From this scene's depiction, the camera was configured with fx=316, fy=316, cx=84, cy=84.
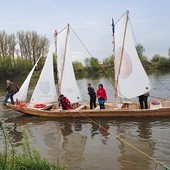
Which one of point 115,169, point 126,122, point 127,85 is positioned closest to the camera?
point 115,169

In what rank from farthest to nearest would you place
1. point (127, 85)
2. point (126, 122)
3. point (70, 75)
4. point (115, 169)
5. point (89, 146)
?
point (70, 75) < point (127, 85) < point (126, 122) < point (89, 146) < point (115, 169)

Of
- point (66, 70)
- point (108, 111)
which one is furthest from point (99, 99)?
point (66, 70)

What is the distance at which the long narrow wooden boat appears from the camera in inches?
730

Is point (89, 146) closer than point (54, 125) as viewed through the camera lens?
Yes

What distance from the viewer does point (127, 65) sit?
20125 mm

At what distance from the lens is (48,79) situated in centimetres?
2169

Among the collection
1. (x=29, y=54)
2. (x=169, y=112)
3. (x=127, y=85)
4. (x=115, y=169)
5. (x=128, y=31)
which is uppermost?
(x=29, y=54)

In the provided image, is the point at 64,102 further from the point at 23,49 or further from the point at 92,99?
the point at 23,49

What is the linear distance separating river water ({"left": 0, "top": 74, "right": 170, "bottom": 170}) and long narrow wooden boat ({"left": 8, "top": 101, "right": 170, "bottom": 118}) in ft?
1.27

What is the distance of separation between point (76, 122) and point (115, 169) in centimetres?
840

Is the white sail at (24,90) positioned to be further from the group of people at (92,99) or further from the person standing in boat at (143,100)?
the person standing in boat at (143,100)

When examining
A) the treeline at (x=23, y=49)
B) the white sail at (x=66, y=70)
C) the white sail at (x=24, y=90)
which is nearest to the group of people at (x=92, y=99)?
the white sail at (x=66, y=70)

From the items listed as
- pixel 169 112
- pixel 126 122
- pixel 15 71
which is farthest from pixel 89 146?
pixel 15 71

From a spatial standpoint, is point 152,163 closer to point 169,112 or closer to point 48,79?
point 169,112
